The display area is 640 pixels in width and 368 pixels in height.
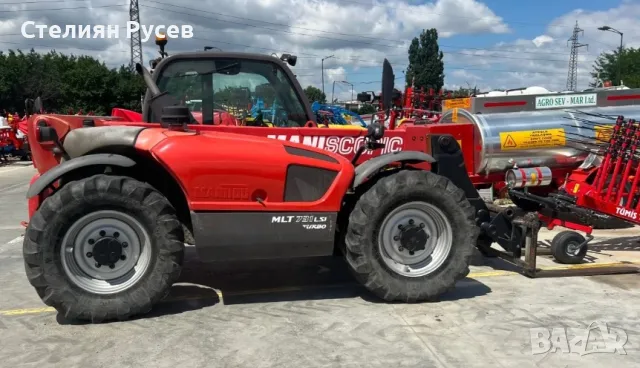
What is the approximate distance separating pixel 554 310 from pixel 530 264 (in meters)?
0.90

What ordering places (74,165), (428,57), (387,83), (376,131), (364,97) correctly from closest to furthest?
(74,165) < (387,83) < (376,131) < (364,97) < (428,57)

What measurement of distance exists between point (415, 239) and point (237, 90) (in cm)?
216

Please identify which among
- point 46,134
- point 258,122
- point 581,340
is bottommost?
point 581,340

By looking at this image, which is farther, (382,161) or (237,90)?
(237,90)

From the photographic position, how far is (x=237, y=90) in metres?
5.41

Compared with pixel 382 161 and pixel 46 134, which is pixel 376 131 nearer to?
pixel 382 161

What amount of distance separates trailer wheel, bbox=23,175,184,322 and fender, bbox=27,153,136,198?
11 cm

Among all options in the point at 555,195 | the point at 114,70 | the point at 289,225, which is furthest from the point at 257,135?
the point at 114,70

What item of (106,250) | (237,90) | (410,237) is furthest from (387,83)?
(106,250)

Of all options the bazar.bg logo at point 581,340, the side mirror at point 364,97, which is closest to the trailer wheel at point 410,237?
the bazar.bg logo at point 581,340

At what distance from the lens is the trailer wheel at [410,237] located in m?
4.77

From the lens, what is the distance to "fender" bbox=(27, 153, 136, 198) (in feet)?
14.1

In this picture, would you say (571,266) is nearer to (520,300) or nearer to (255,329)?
(520,300)

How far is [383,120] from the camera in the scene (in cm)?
513
